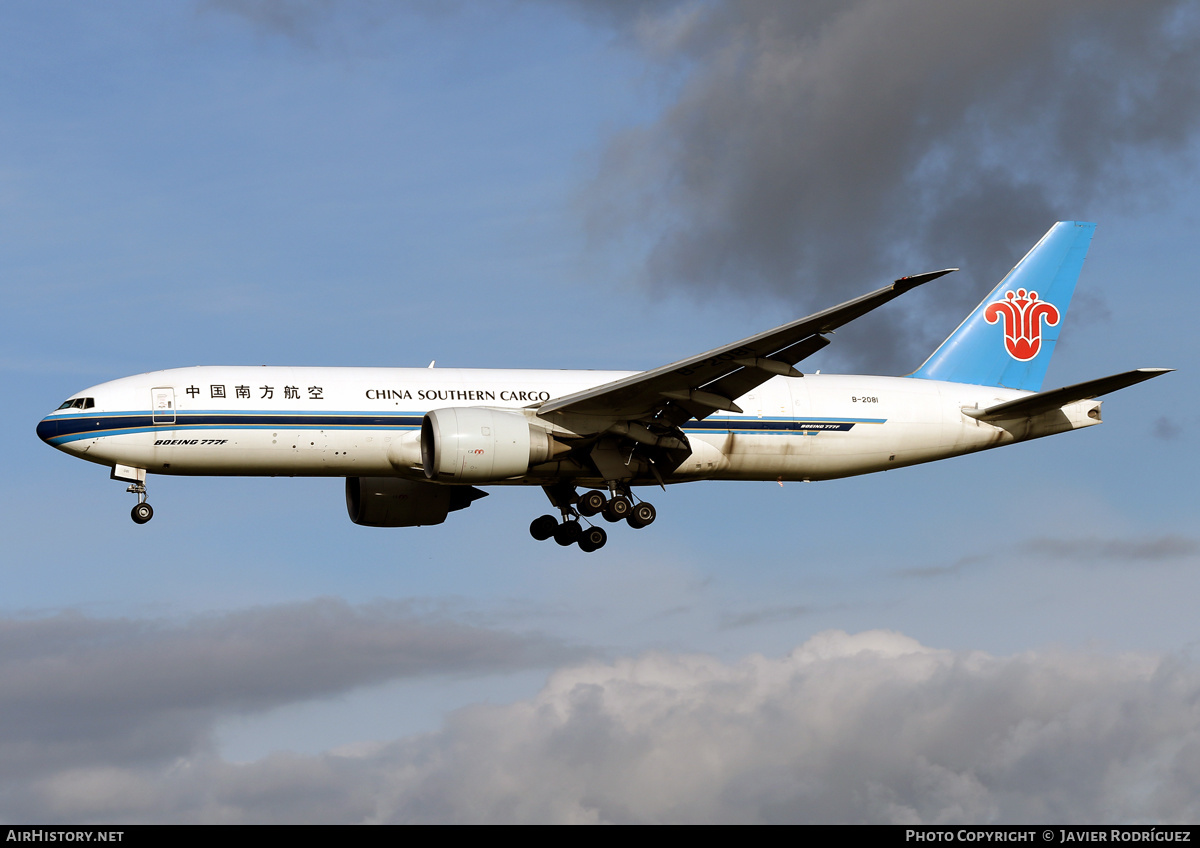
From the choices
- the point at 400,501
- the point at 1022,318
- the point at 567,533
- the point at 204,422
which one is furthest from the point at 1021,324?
the point at 204,422

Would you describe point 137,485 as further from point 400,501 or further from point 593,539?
point 593,539

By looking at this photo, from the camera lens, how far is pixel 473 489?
1698 inches

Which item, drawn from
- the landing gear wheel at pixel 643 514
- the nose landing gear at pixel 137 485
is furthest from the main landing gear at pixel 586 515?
the nose landing gear at pixel 137 485

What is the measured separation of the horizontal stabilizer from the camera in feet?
118

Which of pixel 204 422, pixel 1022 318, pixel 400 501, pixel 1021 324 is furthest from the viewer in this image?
pixel 1022 318

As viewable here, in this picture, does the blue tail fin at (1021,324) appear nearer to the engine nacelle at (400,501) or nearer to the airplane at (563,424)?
the airplane at (563,424)

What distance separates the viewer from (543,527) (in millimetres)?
41906

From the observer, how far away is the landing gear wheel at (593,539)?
40938mm

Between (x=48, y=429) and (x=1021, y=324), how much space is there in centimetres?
2782

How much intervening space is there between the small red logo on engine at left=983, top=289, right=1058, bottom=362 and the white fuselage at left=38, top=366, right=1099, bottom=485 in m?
3.04

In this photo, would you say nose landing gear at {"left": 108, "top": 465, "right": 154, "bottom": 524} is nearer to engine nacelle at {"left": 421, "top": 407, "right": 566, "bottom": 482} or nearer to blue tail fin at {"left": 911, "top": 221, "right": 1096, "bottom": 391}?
engine nacelle at {"left": 421, "top": 407, "right": 566, "bottom": 482}

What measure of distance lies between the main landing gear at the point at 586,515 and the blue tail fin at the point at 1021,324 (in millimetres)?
10098

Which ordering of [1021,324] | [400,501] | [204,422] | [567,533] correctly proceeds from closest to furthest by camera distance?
Answer: 1. [204,422]
2. [567,533]
3. [400,501]
4. [1021,324]
